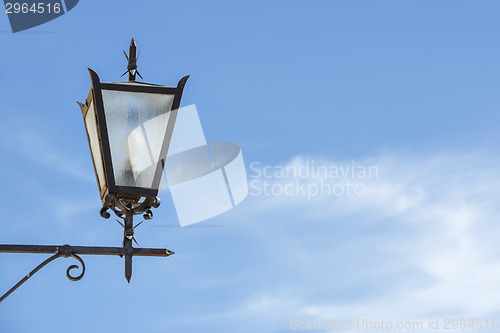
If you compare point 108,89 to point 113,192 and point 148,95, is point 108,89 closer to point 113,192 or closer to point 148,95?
point 148,95

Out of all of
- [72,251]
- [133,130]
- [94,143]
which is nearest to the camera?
[72,251]

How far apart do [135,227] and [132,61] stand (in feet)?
4.57

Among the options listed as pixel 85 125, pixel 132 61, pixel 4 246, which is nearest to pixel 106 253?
pixel 4 246

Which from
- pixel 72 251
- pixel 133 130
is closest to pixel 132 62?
pixel 133 130

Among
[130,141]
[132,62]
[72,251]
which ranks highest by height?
[132,62]

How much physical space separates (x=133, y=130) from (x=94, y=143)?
0.37 metres

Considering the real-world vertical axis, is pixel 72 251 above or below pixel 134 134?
below

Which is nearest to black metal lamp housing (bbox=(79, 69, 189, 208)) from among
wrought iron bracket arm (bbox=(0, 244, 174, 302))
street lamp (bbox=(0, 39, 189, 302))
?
street lamp (bbox=(0, 39, 189, 302))

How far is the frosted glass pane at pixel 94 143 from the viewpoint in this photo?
605cm

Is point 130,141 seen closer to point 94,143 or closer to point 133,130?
point 133,130

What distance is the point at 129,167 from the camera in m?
6.04

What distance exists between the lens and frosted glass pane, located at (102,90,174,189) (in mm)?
6004

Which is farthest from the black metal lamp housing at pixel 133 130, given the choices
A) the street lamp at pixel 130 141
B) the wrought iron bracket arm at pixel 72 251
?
the wrought iron bracket arm at pixel 72 251

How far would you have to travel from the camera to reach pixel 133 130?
19.8 feet
